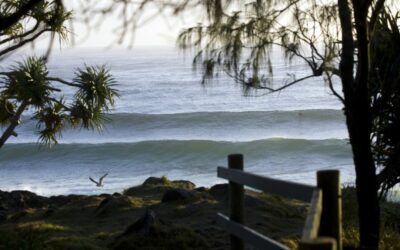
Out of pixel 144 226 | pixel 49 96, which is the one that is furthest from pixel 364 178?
pixel 49 96

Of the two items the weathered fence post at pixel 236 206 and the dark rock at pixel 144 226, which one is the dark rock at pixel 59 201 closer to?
the dark rock at pixel 144 226

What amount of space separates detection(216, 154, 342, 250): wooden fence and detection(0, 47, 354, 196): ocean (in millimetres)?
12260

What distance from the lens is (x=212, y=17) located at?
608cm

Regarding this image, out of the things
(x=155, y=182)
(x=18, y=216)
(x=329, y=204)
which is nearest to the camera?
(x=329, y=204)

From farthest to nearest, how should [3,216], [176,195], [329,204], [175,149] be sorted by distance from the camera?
[175,149]
[3,216]
[176,195]
[329,204]

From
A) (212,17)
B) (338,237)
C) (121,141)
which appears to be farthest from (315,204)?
(121,141)

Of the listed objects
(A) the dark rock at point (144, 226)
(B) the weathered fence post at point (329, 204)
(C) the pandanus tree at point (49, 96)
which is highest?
(C) the pandanus tree at point (49, 96)

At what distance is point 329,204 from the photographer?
4059 millimetres

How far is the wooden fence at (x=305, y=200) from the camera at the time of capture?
3.12 m

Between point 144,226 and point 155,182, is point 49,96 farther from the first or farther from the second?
point 144,226

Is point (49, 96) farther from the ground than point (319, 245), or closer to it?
farther from the ground

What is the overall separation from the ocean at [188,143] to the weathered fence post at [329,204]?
13820 millimetres

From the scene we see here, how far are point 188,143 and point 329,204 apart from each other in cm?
2602

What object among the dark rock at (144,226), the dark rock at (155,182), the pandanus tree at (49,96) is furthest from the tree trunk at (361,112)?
the dark rock at (155,182)
